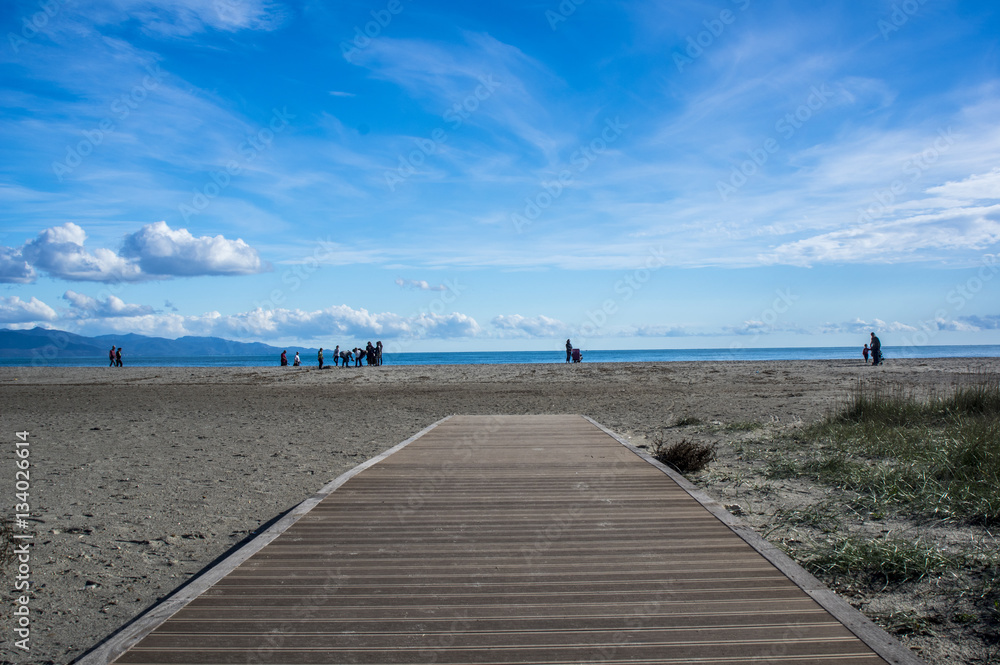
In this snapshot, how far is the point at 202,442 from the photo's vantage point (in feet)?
37.3

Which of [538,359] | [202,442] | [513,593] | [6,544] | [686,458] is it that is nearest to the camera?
[513,593]

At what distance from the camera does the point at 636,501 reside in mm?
5367

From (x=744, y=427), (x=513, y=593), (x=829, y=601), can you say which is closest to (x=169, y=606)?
(x=513, y=593)

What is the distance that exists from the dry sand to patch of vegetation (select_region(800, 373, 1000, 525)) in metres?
1.44

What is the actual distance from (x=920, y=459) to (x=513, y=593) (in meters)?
5.98

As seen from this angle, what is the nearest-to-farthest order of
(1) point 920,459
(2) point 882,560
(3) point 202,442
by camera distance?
(2) point 882,560
(1) point 920,459
(3) point 202,442

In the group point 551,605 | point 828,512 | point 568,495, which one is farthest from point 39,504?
point 828,512

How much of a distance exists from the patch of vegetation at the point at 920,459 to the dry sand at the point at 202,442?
144 cm

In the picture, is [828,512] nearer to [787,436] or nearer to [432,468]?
[432,468]

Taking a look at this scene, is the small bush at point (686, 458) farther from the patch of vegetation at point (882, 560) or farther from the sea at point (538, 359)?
the sea at point (538, 359)

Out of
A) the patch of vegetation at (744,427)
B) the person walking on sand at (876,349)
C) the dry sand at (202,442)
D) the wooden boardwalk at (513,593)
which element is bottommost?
the dry sand at (202,442)

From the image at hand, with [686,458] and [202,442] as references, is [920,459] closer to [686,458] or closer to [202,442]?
[686,458]

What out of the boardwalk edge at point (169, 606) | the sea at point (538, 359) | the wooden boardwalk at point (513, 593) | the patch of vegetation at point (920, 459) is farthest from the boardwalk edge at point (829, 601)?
the sea at point (538, 359)

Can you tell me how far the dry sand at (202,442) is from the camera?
4.58 metres
